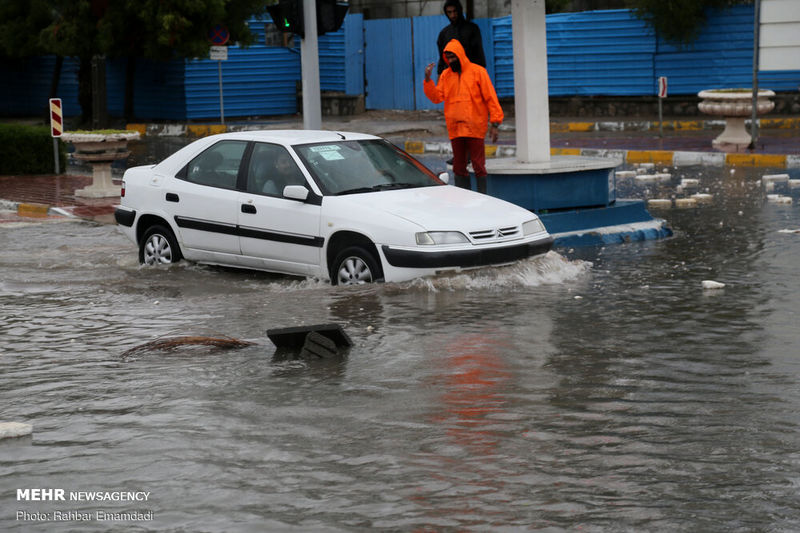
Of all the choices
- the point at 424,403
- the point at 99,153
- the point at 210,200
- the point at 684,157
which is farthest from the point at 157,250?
the point at 684,157

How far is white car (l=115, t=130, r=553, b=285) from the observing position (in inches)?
390

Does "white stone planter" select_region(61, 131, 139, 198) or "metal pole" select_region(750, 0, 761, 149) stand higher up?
→ "metal pole" select_region(750, 0, 761, 149)

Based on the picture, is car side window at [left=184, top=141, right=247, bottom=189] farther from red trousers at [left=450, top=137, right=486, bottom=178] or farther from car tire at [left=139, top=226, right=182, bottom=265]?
red trousers at [left=450, top=137, right=486, bottom=178]

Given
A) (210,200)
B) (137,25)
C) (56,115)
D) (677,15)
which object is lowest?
(210,200)

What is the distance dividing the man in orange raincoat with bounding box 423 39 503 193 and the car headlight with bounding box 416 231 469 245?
3.53 meters

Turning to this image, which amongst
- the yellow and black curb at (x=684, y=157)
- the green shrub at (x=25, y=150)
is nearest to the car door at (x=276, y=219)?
the yellow and black curb at (x=684, y=157)

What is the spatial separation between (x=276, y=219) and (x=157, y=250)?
1640 mm

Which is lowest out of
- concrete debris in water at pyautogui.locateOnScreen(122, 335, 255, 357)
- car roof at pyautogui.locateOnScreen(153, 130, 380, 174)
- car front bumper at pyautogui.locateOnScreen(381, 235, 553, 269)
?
concrete debris in water at pyautogui.locateOnScreen(122, 335, 255, 357)

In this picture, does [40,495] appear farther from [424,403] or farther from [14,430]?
[424,403]

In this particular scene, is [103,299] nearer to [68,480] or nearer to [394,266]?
[394,266]

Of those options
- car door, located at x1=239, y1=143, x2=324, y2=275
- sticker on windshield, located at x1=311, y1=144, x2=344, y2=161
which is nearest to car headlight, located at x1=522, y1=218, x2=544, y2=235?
car door, located at x1=239, y1=143, x2=324, y2=275

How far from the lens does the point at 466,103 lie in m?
13.3

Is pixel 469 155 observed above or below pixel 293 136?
below

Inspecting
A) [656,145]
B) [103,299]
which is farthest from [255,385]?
[656,145]
